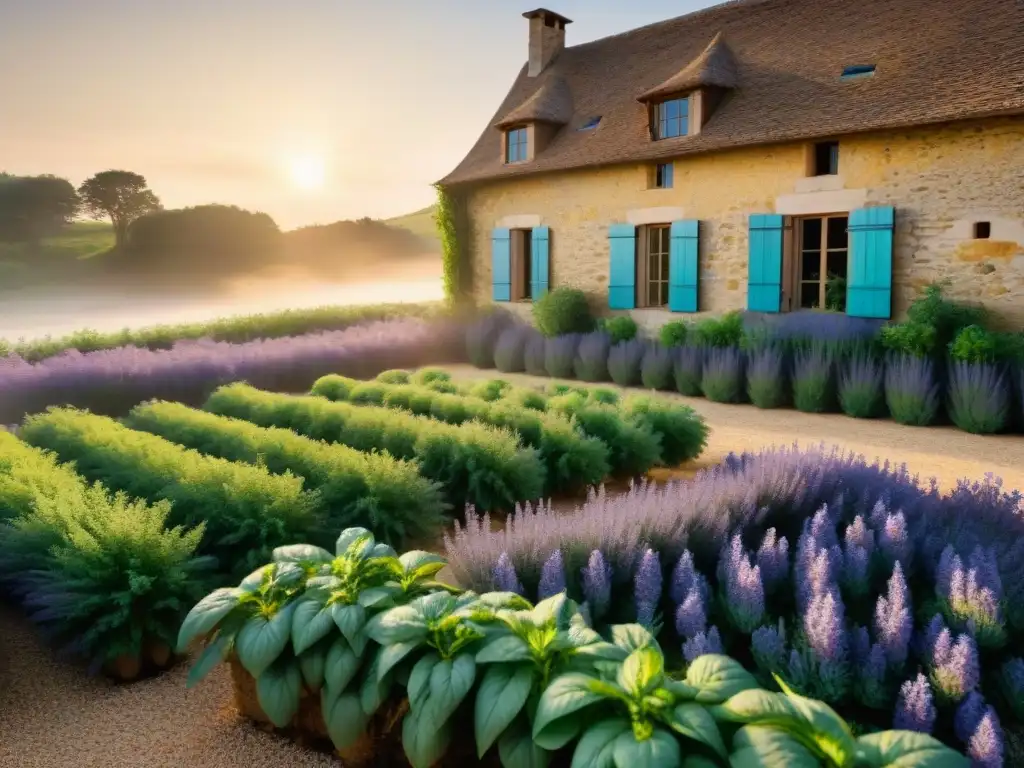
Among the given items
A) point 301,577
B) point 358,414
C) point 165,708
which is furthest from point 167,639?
point 358,414

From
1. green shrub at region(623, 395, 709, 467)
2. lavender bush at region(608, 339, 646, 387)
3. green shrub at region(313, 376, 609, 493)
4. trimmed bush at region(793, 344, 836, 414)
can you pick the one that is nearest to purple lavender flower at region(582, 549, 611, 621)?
green shrub at region(313, 376, 609, 493)

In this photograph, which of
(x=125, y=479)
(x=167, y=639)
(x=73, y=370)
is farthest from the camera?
(x=73, y=370)

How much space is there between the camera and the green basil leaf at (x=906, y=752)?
1760 millimetres

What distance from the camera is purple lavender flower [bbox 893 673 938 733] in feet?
7.69

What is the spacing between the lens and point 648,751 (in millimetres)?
1772

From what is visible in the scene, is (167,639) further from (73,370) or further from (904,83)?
(904,83)

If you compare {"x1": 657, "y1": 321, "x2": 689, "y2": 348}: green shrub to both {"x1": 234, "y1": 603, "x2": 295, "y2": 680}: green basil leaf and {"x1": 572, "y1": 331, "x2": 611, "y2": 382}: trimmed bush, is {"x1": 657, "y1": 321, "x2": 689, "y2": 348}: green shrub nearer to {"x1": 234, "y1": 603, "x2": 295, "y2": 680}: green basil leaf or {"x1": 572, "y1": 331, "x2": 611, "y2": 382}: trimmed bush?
{"x1": 572, "y1": 331, "x2": 611, "y2": 382}: trimmed bush

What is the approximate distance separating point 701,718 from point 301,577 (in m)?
1.47

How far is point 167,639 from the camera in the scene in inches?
128

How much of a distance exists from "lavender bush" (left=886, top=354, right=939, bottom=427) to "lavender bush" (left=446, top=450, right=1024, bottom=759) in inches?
163

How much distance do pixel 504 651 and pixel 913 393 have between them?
6919 mm

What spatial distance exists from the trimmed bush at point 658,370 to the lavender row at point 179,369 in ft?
12.6

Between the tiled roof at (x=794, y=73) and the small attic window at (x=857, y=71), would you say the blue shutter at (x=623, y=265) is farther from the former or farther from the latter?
the small attic window at (x=857, y=71)

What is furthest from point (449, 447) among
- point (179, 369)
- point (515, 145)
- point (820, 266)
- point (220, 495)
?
point (515, 145)
